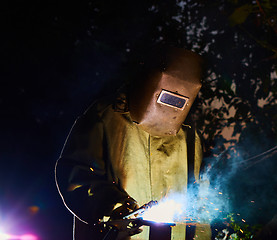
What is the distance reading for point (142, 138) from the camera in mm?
2949

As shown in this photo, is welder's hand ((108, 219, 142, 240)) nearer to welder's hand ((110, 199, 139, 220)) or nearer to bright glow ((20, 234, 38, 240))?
welder's hand ((110, 199, 139, 220))

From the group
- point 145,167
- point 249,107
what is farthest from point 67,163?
point 249,107

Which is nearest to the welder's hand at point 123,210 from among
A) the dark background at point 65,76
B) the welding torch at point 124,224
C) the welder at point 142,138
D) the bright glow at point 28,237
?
the welding torch at point 124,224

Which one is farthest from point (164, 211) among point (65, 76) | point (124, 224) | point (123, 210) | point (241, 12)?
point (65, 76)

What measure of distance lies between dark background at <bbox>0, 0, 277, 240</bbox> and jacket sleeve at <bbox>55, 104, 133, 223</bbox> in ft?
14.4

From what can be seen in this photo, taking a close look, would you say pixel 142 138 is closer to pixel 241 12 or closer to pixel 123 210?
pixel 123 210

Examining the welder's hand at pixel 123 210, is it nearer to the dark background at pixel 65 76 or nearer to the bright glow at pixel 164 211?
the bright glow at pixel 164 211

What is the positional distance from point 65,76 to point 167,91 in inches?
338

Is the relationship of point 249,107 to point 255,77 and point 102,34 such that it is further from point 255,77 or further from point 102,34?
point 102,34

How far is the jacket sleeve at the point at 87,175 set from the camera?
2.25 meters

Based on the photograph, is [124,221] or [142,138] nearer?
[124,221]

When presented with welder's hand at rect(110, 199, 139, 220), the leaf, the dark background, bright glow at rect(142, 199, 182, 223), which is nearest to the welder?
bright glow at rect(142, 199, 182, 223)

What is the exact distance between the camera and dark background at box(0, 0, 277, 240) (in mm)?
6891

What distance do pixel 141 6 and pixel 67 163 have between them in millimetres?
8129
